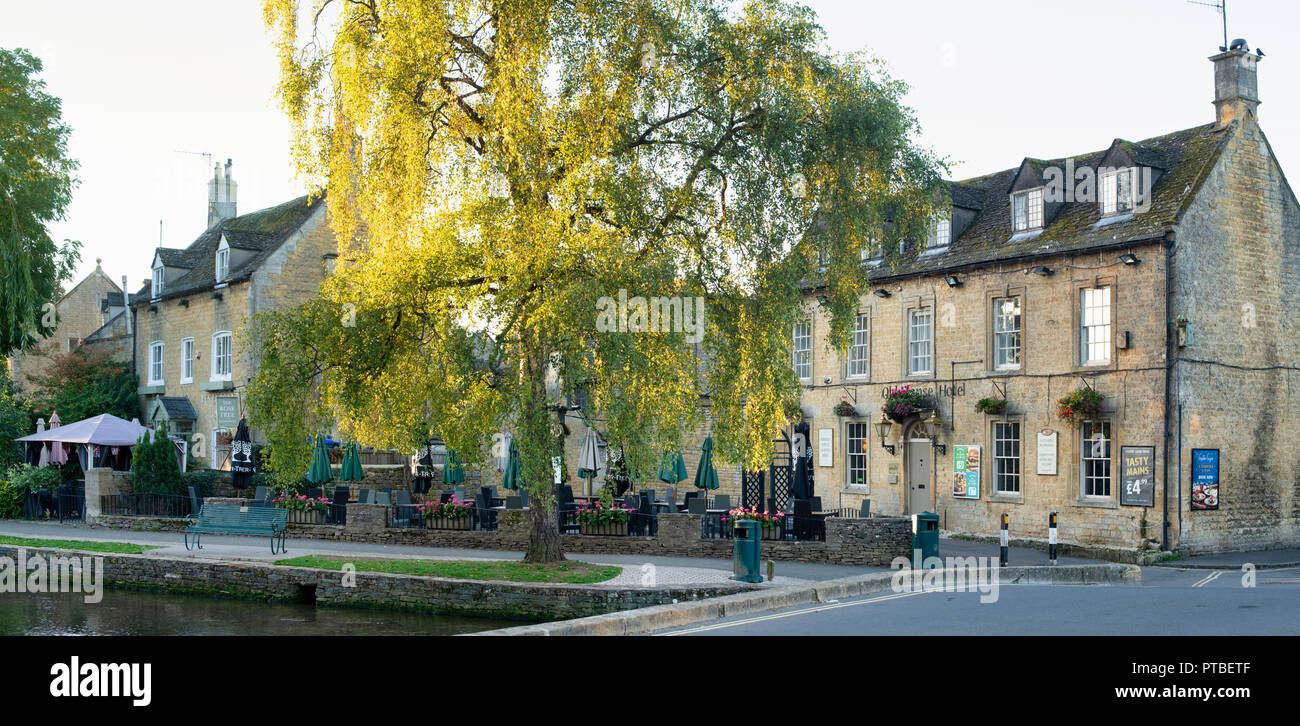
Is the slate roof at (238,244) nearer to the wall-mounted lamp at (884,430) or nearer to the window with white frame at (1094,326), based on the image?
the wall-mounted lamp at (884,430)

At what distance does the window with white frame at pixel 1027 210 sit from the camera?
26219 millimetres

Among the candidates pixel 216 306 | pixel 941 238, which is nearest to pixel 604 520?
pixel 941 238

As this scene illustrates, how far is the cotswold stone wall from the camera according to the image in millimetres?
16453

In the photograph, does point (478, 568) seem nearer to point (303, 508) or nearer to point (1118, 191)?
point (303, 508)

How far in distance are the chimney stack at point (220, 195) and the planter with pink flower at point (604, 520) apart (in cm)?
2966

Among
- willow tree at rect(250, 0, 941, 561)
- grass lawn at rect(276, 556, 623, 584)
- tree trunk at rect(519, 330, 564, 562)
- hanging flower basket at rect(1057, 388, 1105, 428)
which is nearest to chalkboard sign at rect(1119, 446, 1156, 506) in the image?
hanging flower basket at rect(1057, 388, 1105, 428)

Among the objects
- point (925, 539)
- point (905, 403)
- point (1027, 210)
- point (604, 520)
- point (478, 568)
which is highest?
point (1027, 210)

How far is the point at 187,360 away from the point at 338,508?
17.1m

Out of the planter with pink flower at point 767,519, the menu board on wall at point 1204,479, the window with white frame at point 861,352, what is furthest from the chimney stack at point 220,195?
the menu board on wall at point 1204,479

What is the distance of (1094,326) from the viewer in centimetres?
2419

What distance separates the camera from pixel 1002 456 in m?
26.0

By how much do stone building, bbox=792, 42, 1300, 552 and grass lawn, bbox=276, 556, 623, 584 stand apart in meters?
7.64

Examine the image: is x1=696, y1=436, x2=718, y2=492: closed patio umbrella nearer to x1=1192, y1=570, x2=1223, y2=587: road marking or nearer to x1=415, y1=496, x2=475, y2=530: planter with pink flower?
x1=415, y1=496, x2=475, y2=530: planter with pink flower
